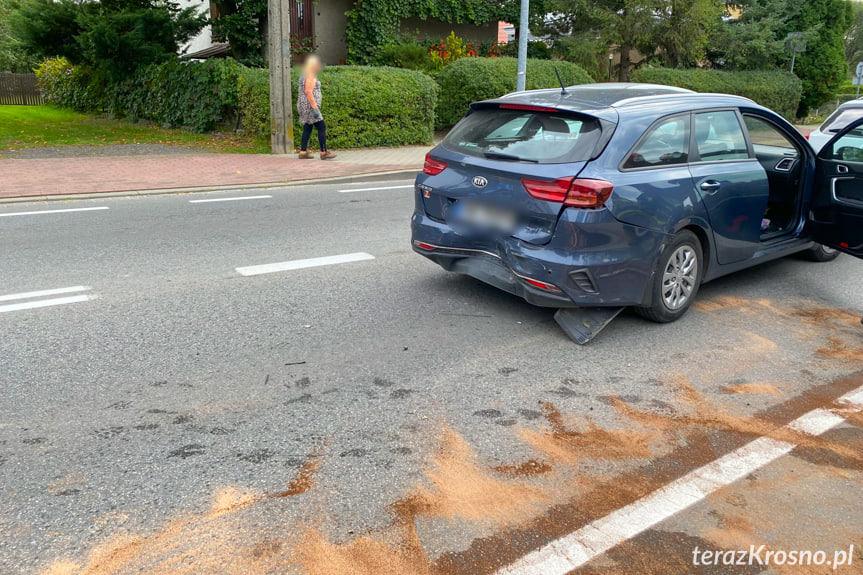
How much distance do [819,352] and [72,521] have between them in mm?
4614

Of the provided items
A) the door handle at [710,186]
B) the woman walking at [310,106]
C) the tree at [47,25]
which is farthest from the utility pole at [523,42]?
the door handle at [710,186]

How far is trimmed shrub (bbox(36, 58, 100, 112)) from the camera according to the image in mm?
26312

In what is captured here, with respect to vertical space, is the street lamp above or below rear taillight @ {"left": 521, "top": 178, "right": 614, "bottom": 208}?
above

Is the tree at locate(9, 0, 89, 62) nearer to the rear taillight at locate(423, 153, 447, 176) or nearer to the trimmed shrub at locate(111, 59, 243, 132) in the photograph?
the trimmed shrub at locate(111, 59, 243, 132)

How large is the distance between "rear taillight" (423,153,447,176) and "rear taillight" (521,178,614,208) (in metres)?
1.01

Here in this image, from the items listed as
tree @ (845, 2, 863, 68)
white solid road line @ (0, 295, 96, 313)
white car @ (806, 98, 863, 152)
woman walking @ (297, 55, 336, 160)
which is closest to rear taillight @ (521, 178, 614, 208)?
white solid road line @ (0, 295, 96, 313)

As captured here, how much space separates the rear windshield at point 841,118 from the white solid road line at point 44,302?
9845 millimetres

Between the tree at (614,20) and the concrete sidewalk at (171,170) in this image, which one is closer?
the concrete sidewalk at (171,170)

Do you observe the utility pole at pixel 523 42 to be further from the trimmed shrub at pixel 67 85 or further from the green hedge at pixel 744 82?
the trimmed shrub at pixel 67 85

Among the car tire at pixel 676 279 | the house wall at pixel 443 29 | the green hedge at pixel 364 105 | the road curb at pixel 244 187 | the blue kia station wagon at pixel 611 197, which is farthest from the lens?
the house wall at pixel 443 29

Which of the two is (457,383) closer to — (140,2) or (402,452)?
(402,452)

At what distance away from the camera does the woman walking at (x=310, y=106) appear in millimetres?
14125

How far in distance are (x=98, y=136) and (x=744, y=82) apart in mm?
20958

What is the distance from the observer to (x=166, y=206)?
9.73m
